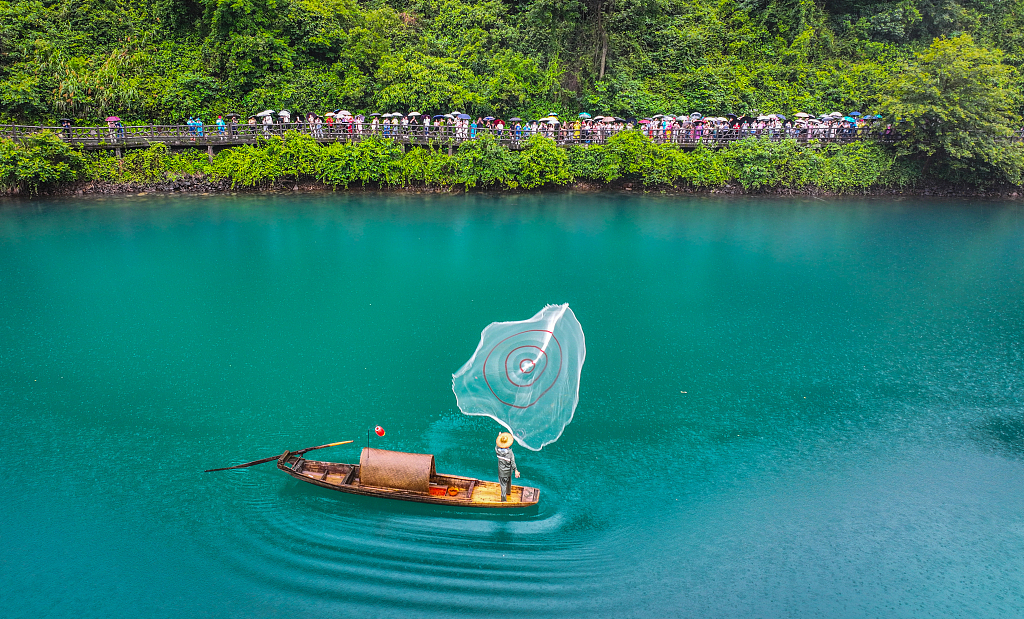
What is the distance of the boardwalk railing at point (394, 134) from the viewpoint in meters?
28.5

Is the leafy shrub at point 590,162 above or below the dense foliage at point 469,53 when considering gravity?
below

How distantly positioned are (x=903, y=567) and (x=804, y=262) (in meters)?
15.0

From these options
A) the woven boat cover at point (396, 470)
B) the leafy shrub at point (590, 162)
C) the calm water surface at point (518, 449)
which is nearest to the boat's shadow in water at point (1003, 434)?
the calm water surface at point (518, 449)

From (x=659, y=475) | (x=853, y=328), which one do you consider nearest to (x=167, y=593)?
(x=659, y=475)

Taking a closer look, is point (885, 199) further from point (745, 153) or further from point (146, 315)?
point (146, 315)

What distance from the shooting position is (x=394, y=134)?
1222 inches

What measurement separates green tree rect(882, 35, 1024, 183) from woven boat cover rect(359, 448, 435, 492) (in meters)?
33.1

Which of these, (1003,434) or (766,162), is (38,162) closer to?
(766,162)

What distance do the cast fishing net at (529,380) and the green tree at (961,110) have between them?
3071 cm

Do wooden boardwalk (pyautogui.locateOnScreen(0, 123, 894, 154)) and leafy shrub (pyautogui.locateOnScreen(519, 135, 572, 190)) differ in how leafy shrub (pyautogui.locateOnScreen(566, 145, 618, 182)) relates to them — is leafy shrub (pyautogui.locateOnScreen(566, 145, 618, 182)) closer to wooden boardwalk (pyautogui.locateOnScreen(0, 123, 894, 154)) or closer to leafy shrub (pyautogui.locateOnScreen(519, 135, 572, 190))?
leafy shrub (pyautogui.locateOnScreen(519, 135, 572, 190))

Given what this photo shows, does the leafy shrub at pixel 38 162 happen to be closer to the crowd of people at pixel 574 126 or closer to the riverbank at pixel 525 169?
the riverbank at pixel 525 169

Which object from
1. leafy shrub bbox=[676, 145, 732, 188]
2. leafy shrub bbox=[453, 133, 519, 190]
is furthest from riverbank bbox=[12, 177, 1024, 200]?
leafy shrub bbox=[453, 133, 519, 190]

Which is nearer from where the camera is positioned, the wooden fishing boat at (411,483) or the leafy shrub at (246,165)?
the wooden fishing boat at (411,483)

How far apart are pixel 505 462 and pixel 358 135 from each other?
26.0 m
